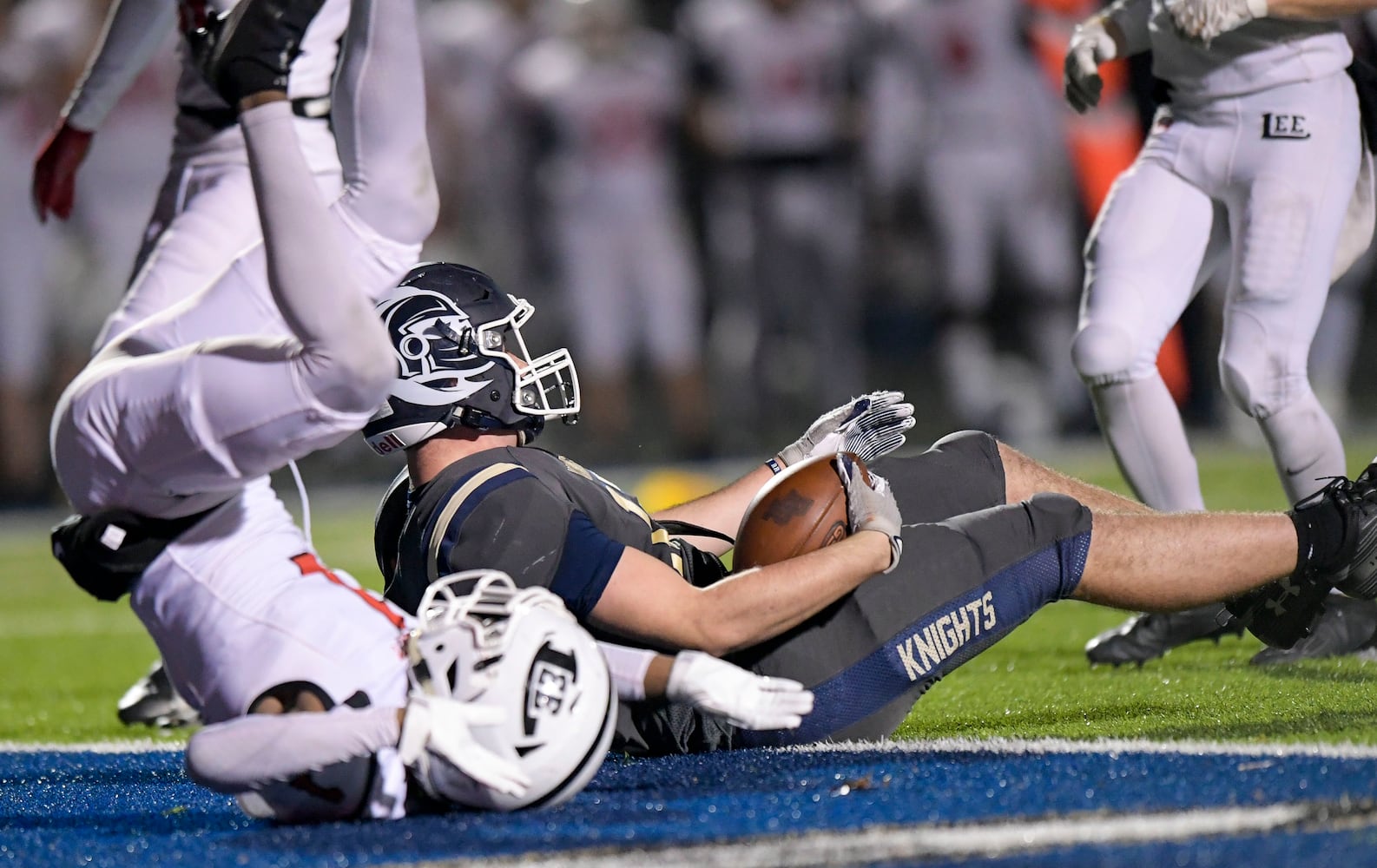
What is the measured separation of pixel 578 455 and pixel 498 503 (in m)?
6.93

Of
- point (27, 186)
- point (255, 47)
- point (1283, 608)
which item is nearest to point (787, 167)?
point (27, 186)

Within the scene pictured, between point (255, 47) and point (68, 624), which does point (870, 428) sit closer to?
point (255, 47)

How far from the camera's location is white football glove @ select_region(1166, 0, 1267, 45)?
3.90 m

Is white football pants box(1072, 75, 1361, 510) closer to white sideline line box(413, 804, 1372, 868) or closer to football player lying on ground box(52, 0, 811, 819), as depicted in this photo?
football player lying on ground box(52, 0, 811, 819)

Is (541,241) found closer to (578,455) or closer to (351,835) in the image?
(578,455)

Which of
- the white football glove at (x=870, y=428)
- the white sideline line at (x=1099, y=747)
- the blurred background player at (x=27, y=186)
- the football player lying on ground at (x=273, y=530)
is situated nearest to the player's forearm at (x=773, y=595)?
the football player lying on ground at (x=273, y=530)

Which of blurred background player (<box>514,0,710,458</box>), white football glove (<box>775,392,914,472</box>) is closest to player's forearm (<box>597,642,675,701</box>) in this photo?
white football glove (<box>775,392,914,472</box>)

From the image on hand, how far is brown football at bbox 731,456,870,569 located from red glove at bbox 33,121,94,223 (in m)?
2.32

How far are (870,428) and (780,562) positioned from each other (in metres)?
0.75

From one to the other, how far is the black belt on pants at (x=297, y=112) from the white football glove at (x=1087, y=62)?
180 cm

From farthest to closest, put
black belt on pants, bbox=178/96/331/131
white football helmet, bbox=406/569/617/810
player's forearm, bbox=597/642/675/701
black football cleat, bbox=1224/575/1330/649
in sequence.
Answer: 1. black belt on pants, bbox=178/96/331/131
2. black football cleat, bbox=1224/575/1330/649
3. player's forearm, bbox=597/642/675/701
4. white football helmet, bbox=406/569/617/810

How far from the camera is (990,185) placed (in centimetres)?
1033

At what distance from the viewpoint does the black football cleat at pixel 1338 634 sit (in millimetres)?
3898

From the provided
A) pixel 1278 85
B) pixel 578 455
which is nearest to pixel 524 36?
pixel 578 455
